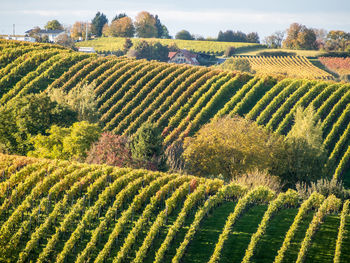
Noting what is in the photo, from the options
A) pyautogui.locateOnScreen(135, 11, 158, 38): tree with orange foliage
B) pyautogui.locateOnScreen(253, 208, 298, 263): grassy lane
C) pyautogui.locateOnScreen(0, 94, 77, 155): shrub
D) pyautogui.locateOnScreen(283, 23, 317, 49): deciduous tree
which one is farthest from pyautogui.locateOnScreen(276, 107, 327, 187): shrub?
pyautogui.locateOnScreen(135, 11, 158, 38): tree with orange foliage

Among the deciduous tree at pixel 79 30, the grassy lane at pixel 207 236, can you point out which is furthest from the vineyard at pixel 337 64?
the grassy lane at pixel 207 236

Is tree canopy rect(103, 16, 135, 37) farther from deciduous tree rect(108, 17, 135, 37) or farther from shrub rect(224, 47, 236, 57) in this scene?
shrub rect(224, 47, 236, 57)

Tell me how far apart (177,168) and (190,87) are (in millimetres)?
21895

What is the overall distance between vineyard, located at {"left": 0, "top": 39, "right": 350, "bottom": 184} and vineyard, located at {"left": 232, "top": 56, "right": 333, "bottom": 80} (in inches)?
1556

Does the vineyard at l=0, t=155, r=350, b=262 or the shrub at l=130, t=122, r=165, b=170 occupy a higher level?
the shrub at l=130, t=122, r=165, b=170

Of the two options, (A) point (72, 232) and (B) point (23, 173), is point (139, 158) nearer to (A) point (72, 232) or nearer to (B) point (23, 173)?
(B) point (23, 173)

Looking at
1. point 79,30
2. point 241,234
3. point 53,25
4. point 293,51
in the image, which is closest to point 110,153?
point 241,234

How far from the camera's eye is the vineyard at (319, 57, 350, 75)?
4232 inches

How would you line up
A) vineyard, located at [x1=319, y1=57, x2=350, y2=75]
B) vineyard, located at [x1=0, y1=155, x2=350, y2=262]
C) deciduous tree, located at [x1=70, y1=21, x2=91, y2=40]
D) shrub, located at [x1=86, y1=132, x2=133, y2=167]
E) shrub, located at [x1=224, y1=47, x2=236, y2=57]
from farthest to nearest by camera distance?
deciduous tree, located at [x1=70, y1=21, x2=91, y2=40]
shrub, located at [x1=224, y1=47, x2=236, y2=57]
vineyard, located at [x1=319, y1=57, x2=350, y2=75]
shrub, located at [x1=86, y1=132, x2=133, y2=167]
vineyard, located at [x1=0, y1=155, x2=350, y2=262]

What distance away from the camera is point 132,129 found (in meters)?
51.9

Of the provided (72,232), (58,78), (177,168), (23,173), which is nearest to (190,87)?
(58,78)

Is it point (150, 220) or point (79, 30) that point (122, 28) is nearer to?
point (79, 30)

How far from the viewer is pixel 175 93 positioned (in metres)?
57.9

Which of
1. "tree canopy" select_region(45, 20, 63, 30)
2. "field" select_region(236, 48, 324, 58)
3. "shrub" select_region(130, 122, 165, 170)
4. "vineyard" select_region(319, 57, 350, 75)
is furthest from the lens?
"tree canopy" select_region(45, 20, 63, 30)
